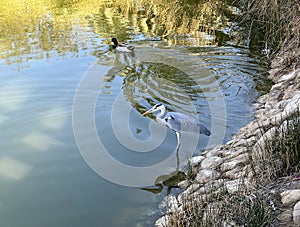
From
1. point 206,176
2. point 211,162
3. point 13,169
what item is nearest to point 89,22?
point 13,169

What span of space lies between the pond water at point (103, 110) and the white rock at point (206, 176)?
0.41 meters

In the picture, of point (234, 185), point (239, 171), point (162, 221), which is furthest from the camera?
point (239, 171)

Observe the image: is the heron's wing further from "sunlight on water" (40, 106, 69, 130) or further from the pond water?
"sunlight on water" (40, 106, 69, 130)

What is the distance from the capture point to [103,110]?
22.5 feet

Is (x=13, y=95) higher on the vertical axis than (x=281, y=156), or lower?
lower

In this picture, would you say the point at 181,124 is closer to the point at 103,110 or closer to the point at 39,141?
the point at 103,110

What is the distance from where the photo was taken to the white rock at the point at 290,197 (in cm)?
304

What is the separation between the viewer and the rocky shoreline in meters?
3.10

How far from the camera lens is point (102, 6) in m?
15.4

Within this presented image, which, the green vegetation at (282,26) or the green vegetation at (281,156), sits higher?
the green vegetation at (282,26)

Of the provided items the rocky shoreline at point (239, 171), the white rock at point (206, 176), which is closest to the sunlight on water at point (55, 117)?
the rocky shoreline at point (239, 171)

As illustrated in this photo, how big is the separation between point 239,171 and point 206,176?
455 mm

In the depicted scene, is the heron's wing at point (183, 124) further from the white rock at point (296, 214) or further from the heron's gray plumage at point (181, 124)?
the white rock at point (296, 214)

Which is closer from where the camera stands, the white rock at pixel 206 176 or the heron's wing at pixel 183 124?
the white rock at pixel 206 176
